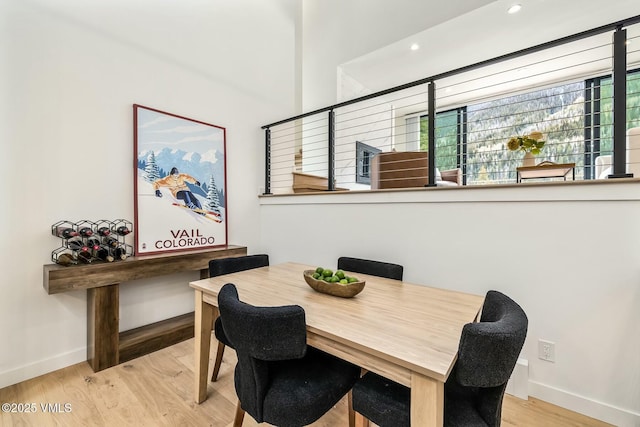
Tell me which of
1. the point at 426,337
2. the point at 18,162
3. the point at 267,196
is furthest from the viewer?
the point at 267,196

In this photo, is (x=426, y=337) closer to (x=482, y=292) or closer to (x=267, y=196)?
(x=482, y=292)

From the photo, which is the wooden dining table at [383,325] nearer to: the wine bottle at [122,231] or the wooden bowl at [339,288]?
the wooden bowl at [339,288]

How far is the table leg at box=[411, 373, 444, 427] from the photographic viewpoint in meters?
0.85

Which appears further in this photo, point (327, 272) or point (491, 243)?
point (491, 243)

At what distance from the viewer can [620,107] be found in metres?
1.55

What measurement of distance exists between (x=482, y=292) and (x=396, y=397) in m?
1.25

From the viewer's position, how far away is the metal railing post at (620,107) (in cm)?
154

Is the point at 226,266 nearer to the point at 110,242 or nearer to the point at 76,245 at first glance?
the point at 110,242

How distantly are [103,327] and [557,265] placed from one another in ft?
10.1

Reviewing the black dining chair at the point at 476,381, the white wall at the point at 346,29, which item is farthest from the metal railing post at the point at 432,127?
the white wall at the point at 346,29

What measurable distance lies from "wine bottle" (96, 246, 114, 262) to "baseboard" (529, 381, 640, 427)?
3021 mm

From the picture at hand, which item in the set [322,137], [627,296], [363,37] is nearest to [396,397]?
[627,296]

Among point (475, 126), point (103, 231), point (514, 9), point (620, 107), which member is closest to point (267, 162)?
point (103, 231)

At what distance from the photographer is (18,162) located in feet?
6.19
